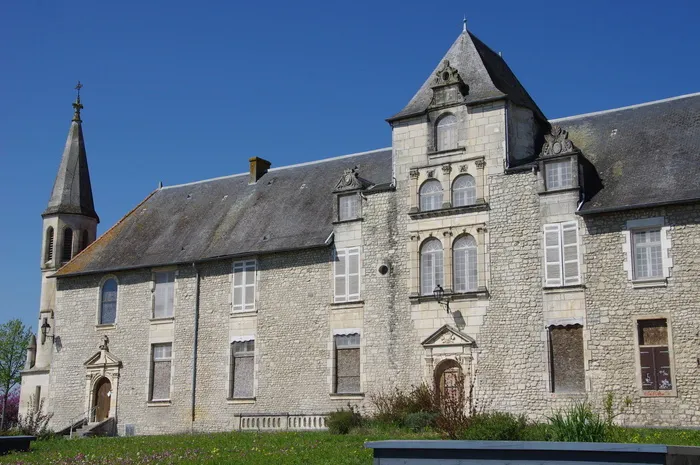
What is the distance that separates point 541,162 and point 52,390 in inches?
704

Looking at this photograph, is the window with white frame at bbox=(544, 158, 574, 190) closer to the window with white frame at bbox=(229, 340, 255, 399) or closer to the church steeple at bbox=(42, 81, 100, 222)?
the window with white frame at bbox=(229, 340, 255, 399)

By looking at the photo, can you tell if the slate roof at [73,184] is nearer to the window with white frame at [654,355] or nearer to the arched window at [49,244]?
the arched window at [49,244]

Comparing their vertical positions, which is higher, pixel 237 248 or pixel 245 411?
pixel 237 248

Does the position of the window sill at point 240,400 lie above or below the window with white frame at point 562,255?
below

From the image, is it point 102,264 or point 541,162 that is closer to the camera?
point 541,162

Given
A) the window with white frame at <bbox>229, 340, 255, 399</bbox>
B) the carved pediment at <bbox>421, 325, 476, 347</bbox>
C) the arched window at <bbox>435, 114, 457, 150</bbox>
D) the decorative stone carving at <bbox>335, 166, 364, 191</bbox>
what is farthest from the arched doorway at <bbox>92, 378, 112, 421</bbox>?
the arched window at <bbox>435, 114, 457, 150</bbox>

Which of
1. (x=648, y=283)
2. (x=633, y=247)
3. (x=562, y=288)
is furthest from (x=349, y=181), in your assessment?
(x=648, y=283)

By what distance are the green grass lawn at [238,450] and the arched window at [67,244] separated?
12199mm

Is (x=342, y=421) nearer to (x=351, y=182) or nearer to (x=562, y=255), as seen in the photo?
(x=562, y=255)

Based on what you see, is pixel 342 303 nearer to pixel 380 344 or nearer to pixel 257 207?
pixel 380 344

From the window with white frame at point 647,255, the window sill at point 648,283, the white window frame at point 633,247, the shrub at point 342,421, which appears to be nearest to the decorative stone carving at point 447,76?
the white window frame at point 633,247

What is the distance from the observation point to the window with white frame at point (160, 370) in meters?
26.8

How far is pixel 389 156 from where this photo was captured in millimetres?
26938

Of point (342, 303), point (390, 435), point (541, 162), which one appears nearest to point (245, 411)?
point (342, 303)
